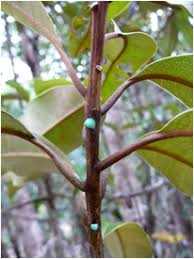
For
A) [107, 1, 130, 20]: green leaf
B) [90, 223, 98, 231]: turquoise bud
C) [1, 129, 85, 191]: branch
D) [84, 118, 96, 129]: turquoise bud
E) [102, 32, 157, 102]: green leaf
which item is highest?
[107, 1, 130, 20]: green leaf

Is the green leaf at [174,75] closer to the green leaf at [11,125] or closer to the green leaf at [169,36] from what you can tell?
the green leaf at [11,125]

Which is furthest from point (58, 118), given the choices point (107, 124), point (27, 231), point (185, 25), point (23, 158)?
point (27, 231)

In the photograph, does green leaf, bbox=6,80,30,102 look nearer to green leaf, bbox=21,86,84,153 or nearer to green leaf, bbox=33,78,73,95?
green leaf, bbox=33,78,73,95

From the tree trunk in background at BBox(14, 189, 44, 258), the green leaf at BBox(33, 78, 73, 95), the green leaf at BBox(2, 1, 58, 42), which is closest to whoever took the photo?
the green leaf at BBox(2, 1, 58, 42)

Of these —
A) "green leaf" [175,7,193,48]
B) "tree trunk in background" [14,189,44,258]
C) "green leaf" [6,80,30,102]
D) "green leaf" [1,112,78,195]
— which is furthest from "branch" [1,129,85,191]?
"tree trunk in background" [14,189,44,258]

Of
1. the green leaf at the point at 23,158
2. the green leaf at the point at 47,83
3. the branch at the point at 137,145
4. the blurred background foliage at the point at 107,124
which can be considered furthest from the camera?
the blurred background foliage at the point at 107,124

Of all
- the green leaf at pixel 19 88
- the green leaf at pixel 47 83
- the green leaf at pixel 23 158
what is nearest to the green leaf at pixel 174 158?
the green leaf at pixel 23 158

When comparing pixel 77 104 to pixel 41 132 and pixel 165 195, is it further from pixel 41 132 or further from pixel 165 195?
pixel 165 195
